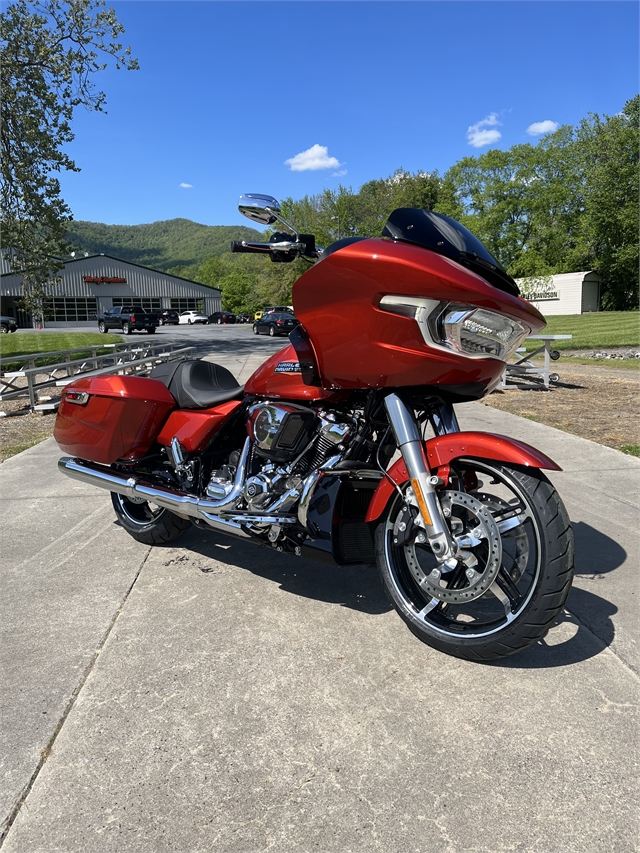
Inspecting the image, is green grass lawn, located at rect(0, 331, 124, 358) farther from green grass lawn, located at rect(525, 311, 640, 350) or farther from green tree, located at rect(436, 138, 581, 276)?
green tree, located at rect(436, 138, 581, 276)

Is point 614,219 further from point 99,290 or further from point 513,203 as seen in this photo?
point 99,290

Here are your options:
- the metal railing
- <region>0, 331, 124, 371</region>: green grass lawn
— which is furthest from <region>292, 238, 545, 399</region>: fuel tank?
<region>0, 331, 124, 371</region>: green grass lawn

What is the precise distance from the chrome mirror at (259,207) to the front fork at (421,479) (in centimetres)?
104

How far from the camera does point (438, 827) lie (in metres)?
1.71

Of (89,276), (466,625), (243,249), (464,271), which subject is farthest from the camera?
(89,276)

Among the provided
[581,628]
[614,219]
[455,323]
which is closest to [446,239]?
[455,323]

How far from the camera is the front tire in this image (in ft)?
12.5

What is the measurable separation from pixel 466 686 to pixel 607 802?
0.64 meters

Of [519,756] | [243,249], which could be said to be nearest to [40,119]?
[243,249]

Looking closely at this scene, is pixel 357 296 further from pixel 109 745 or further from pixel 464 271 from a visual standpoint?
pixel 109 745

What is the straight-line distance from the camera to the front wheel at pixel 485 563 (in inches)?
88.0

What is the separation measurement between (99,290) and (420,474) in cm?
6552

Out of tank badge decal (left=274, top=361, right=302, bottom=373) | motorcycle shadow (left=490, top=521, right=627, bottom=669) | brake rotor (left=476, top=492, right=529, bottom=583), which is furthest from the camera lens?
tank badge decal (left=274, top=361, right=302, bottom=373)

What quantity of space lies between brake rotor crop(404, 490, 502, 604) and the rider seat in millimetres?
1432
